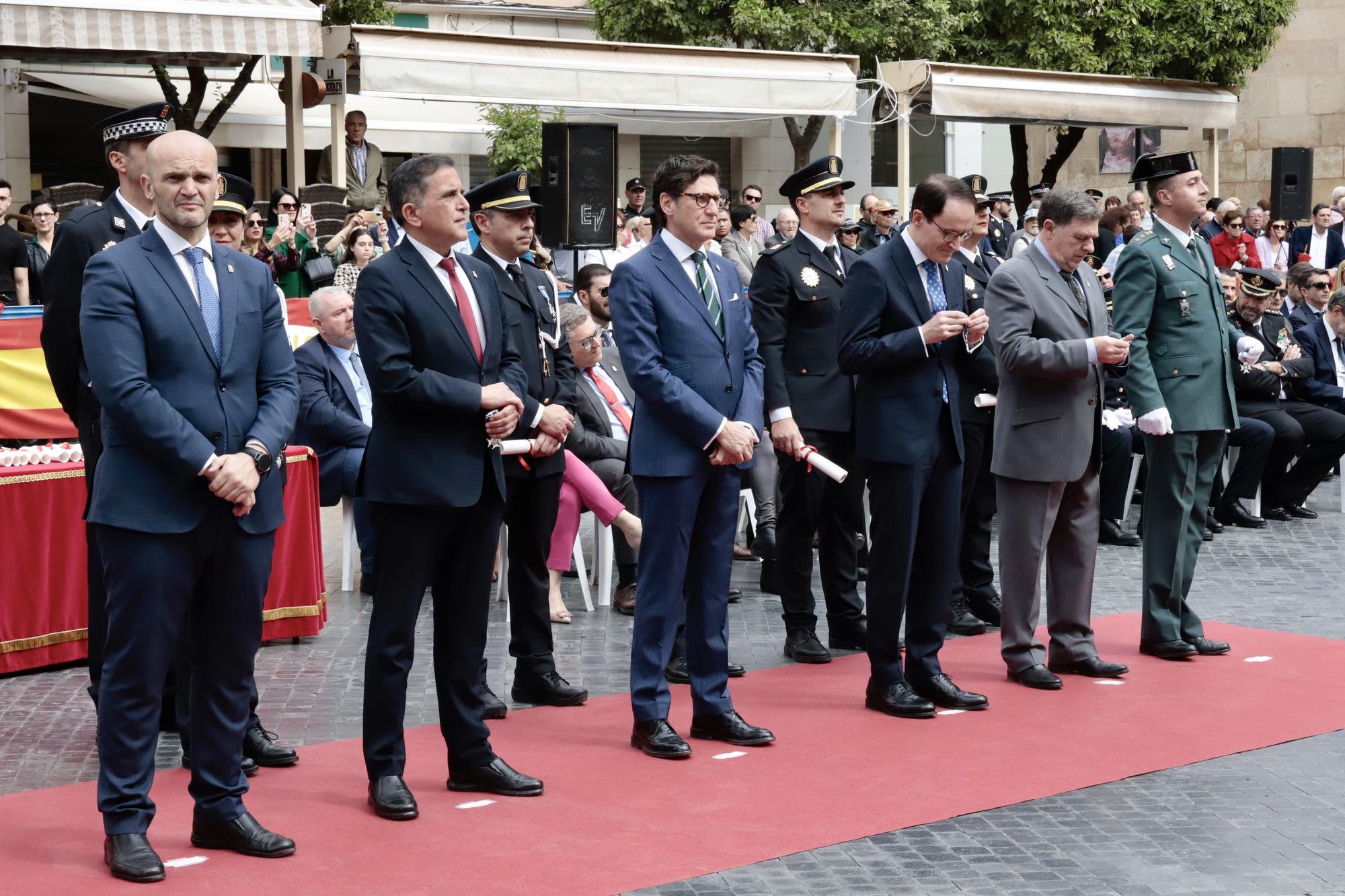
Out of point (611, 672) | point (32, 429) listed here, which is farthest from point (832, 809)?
point (32, 429)

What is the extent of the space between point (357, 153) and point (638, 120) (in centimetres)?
1285

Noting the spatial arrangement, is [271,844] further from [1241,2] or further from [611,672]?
[1241,2]

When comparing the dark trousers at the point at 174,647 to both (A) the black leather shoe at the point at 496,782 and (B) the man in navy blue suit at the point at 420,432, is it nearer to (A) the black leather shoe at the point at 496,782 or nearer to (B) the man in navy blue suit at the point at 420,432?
(B) the man in navy blue suit at the point at 420,432

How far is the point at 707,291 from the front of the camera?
6324 mm

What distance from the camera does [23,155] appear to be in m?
24.8

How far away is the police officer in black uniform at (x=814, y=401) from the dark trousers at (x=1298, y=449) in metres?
5.03

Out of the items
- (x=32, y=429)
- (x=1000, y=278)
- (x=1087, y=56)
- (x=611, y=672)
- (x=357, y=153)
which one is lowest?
(x=611, y=672)

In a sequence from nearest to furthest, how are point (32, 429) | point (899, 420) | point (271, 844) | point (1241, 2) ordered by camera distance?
point (271, 844)
point (899, 420)
point (32, 429)
point (1241, 2)

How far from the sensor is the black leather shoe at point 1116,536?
11016 millimetres

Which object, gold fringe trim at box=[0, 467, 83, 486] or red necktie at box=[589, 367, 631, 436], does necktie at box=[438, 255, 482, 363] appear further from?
red necktie at box=[589, 367, 631, 436]

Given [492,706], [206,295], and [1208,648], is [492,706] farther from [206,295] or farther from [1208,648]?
[1208,648]

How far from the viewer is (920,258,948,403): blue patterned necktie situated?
687 centimetres

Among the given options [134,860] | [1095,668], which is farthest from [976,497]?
[134,860]

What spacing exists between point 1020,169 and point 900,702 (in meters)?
25.6
